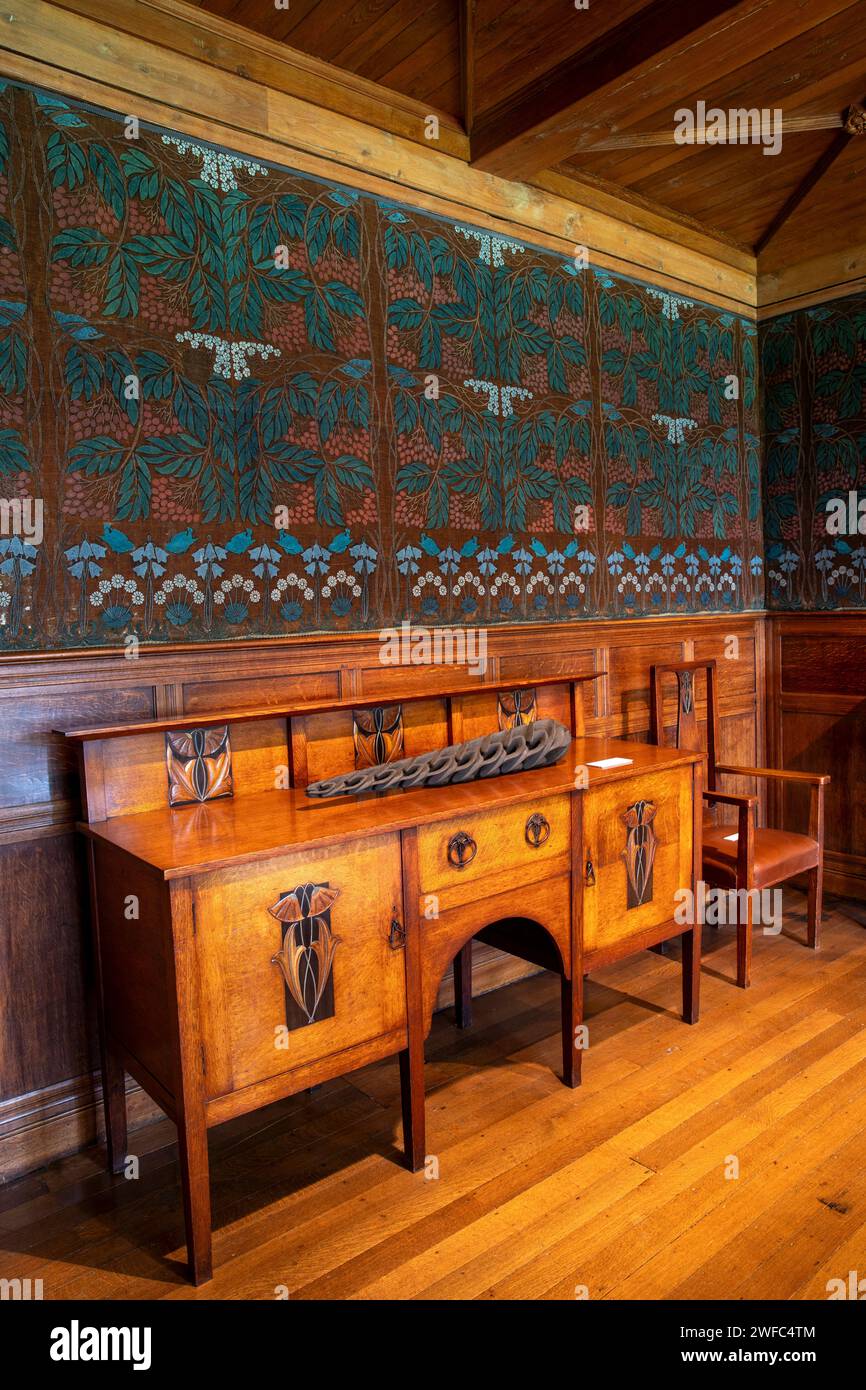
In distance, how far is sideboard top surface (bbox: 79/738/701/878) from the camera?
1882 mm

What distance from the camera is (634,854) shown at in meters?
2.72

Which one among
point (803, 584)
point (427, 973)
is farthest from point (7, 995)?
point (803, 584)

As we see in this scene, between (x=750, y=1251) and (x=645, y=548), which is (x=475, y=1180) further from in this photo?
(x=645, y=548)

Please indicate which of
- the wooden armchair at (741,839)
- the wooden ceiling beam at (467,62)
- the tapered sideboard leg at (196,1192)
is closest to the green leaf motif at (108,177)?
the wooden ceiling beam at (467,62)

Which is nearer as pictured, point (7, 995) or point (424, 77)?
point (7, 995)

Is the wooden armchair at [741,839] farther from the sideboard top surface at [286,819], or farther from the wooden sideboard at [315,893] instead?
the sideboard top surface at [286,819]

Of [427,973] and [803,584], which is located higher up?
[803,584]

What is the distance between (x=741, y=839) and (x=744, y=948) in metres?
0.40

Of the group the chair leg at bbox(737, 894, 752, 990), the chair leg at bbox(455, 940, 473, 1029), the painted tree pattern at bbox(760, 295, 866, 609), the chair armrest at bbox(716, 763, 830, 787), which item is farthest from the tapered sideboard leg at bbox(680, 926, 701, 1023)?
the painted tree pattern at bbox(760, 295, 866, 609)

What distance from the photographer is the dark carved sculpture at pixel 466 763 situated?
2.42 metres

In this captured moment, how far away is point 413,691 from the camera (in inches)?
119

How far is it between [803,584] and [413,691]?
2.35 meters

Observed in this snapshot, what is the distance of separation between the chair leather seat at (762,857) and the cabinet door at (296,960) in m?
1.59

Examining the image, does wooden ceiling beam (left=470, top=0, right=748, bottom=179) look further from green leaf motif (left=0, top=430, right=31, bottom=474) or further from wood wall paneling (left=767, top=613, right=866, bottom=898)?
wood wall paneling (left=767, top=613, right=866, bottom=898)
